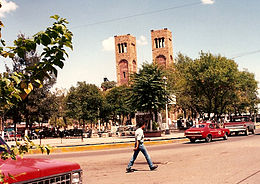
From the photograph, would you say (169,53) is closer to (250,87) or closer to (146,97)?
(250,87)

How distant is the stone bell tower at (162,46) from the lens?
128 metres

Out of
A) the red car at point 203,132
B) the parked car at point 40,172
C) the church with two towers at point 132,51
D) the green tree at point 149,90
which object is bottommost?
the red car at point 203,132

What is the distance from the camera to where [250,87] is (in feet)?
233

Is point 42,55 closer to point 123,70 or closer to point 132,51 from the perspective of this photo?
point 123,70

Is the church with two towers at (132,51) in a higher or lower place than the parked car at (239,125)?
higher

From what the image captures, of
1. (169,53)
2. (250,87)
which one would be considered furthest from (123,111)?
(169,53)

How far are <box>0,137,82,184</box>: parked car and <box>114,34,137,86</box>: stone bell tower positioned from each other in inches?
4766

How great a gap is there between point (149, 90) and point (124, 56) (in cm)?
9566

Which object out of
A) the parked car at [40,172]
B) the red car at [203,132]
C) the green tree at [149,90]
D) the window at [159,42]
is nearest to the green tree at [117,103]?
the green tree at [149,90]

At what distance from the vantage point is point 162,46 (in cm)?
12975

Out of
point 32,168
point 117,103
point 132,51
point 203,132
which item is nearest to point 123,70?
point 132,51

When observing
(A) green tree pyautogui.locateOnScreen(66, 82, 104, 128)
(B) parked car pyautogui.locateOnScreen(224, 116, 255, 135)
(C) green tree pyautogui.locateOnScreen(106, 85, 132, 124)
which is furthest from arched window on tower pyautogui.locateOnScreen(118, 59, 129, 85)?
(B) parked car pyautogui.locateOnScreen(224, 116, 255, 135)

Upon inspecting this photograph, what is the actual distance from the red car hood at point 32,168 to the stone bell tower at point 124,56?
397ft

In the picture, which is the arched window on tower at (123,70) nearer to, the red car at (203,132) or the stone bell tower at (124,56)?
the stone bell tower at (124,56)
